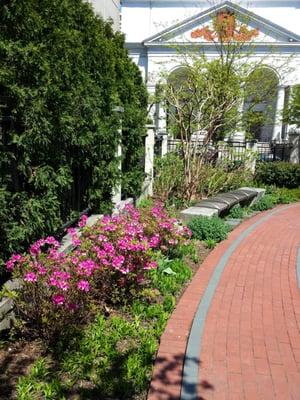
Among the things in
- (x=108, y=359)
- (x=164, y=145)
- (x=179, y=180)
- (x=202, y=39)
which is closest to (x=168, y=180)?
(x=179, y=180)

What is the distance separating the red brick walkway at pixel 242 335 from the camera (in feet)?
10.3

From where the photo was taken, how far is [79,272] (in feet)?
12.1

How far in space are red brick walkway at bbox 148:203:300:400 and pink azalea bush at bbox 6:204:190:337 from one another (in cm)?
76

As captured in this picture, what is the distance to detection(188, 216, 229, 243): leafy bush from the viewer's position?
7027 mm

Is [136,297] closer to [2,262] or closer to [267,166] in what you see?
[2,262]

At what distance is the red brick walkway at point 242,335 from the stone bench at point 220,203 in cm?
142

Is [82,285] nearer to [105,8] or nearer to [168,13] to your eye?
[105,8]

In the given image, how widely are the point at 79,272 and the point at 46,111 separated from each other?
1782 mm

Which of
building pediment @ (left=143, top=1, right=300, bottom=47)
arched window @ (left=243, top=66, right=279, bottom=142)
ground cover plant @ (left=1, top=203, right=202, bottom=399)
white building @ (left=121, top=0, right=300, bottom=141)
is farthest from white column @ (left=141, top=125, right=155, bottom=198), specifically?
building pediment @ (left=143, top=1, right=300, bottom=47)

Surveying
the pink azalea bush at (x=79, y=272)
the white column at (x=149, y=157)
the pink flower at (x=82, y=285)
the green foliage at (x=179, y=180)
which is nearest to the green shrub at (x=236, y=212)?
the green foliage at (x=179, y=180)

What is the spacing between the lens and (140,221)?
558 centimetres

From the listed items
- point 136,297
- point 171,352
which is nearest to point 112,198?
point 136,297

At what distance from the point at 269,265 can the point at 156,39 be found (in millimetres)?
29592

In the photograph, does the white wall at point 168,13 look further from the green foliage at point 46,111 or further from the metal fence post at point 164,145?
the green foliage at point 46,111
